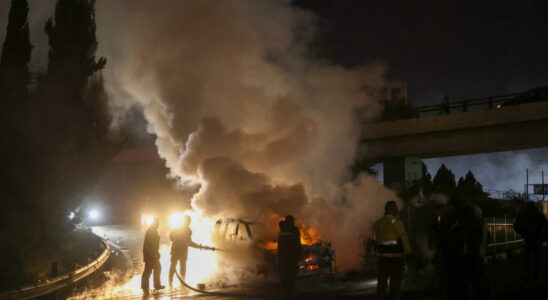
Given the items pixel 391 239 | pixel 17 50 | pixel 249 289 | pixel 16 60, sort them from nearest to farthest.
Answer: pixel 391 239, pixel 249 289, pixel 16 60, pixel 17 50

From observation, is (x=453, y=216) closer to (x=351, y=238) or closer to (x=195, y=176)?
(x=351, y=238)

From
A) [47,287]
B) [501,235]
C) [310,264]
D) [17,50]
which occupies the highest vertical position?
[17,50]

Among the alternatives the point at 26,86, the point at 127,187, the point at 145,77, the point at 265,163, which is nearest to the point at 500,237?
the point at 265,163

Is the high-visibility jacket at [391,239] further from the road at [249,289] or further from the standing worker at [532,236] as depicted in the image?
the standing worker at [532,236]

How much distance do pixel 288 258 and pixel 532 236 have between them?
5.37 m

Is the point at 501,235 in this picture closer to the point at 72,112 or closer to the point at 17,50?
the point at 72,112

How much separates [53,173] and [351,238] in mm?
10743

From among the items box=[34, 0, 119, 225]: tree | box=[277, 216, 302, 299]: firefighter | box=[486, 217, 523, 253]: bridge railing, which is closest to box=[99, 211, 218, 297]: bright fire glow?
box=[277, 216, 302, 299]: firefighter

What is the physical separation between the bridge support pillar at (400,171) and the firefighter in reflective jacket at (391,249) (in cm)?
2485

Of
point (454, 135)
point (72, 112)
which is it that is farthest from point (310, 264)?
point (454, 135)

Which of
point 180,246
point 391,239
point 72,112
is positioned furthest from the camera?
point 72,112

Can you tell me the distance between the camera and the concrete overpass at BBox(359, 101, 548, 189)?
2667cm

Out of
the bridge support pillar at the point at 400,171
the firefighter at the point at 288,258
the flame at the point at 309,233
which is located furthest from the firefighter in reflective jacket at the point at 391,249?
the bridge support pillar at the point at 400,171

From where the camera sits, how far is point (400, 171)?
3219cm
